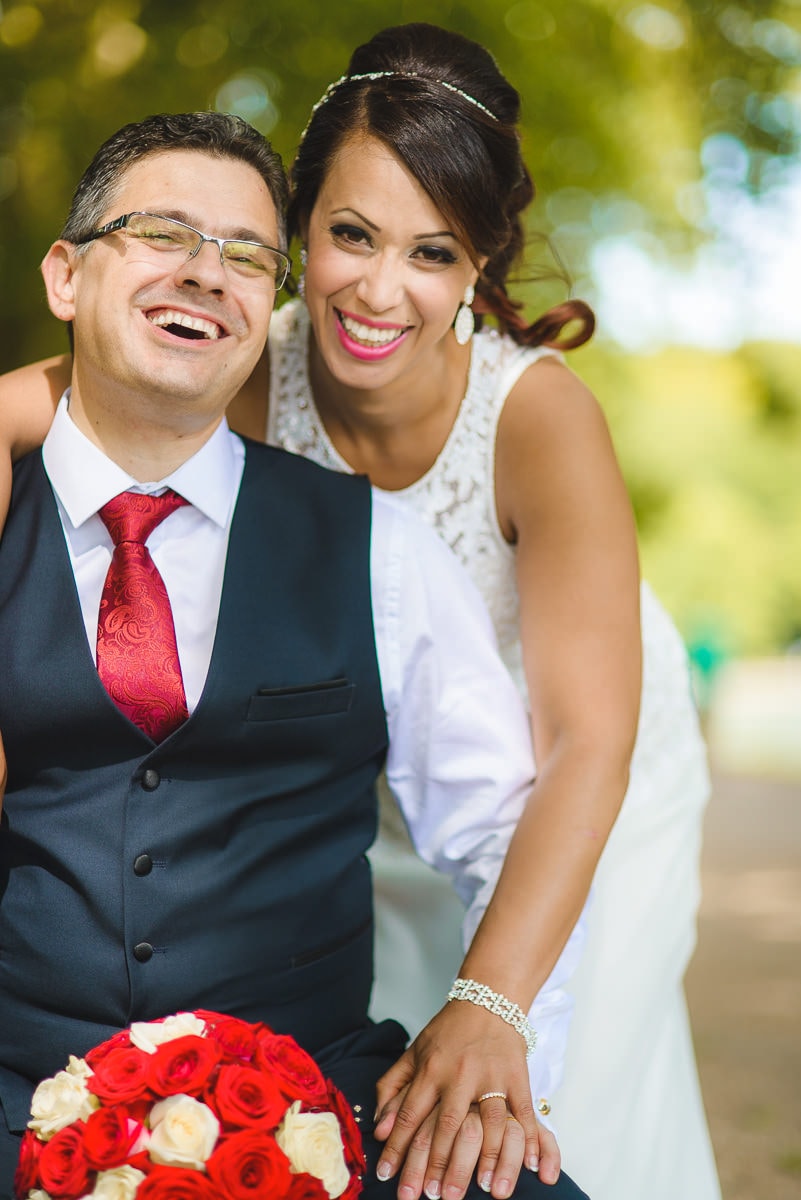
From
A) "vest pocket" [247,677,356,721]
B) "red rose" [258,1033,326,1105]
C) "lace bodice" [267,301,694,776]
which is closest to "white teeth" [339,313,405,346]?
"lace bodice" [267,301,694,776]

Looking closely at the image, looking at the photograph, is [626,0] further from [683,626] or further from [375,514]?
[683,626]

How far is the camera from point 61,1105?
1.50 m

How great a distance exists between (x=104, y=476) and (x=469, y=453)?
906 mm

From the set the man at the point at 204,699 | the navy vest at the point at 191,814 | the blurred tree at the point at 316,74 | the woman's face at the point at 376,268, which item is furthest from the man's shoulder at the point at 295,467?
the blurred tree at the point at 316,74

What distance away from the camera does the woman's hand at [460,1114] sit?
6.12ft

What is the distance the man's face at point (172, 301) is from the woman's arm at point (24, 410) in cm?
17

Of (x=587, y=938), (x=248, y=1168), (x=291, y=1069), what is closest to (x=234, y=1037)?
(x=291, y=1069)

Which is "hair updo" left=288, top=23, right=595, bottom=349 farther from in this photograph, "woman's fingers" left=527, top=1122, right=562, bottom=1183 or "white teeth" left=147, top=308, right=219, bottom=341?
"woman's fingers" left=527, top=1122, right=562, bottom=1183

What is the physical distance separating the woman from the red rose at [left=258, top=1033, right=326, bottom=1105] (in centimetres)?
61

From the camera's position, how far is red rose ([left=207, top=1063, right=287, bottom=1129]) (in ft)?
4.80

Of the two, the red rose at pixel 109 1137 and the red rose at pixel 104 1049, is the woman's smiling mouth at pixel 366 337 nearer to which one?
the red rose at pixel 104 1049

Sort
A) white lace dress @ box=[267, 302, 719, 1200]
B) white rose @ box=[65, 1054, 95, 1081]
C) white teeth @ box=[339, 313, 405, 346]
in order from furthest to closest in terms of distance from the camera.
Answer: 1. white lace dress @ box=[267, 302, 719, 1200]
2. white teeth @ box=[339, 313, 405, 346]
3. white rose @ box=[65, 1054, 95, 1081]

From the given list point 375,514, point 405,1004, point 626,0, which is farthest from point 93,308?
point 626,0

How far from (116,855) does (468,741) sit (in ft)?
2.24
